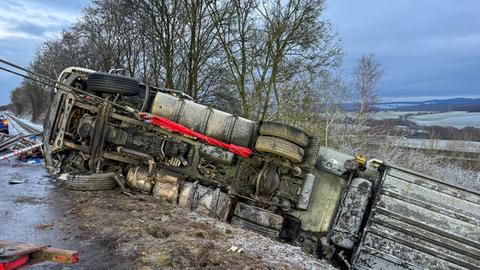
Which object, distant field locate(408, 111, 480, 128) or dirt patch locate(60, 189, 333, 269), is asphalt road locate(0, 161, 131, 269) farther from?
distant field locate(408, 111, 480, 128)

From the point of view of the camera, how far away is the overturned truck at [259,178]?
165 inches

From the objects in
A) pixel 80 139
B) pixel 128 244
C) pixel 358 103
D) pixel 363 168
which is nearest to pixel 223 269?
pixel 128 244

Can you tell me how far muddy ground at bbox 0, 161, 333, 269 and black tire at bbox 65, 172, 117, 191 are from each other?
0.10 metres

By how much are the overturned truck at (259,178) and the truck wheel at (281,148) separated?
16mm

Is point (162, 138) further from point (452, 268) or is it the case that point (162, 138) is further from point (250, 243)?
point (452, 268)

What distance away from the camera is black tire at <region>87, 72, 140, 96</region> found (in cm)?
520

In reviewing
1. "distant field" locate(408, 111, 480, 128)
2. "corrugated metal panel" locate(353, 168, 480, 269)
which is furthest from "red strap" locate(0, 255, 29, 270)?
"distant field" locate(408, 111, 480, 128)

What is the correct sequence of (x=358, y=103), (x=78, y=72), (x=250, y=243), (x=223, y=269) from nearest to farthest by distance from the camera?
(x=223, y=269) → (x=250, y=243) → (x=78, y=72) → (x=358, y=103)

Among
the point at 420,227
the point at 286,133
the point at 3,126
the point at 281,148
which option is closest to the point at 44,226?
the point at 281,148

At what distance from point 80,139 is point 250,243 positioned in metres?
3.12

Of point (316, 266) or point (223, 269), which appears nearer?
point (223, 269)

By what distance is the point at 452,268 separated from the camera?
403 cm

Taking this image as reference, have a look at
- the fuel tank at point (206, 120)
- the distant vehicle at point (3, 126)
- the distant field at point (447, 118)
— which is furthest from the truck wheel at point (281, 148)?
the distant vehicle at point (3, 126)

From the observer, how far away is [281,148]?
14.9ft
